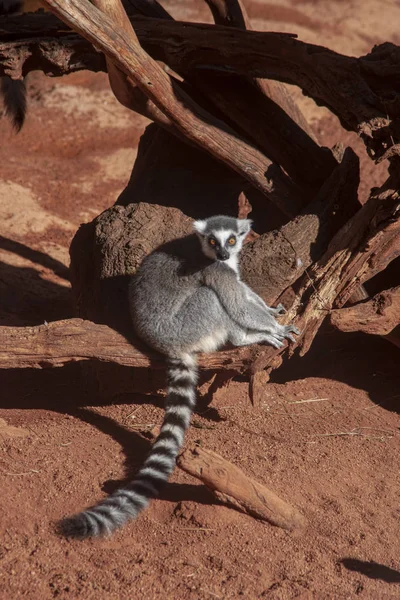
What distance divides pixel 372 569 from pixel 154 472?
1421 millimetres

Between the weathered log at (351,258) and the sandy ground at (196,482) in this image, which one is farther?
the weathered log at (351,258)

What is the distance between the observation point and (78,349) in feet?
15.0

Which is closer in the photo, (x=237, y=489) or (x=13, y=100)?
(x=237, y=489)

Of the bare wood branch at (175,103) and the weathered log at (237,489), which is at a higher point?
the bare wood branch at (175,103)

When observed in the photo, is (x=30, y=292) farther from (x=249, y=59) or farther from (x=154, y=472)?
(x=154, y=472)

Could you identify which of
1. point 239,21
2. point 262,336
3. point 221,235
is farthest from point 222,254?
point 239,21

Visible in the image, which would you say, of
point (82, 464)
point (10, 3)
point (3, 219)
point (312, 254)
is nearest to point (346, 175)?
point (312, 254)

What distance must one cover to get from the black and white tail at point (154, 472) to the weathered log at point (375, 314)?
119cm

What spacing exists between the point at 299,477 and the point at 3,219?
19.1ft

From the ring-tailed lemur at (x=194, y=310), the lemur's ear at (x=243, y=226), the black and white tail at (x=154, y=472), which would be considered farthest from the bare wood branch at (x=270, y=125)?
the black and white tail at (x=154, y=472)

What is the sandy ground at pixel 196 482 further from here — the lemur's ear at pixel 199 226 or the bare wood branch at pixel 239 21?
the bare wood branch at pixel 239 21

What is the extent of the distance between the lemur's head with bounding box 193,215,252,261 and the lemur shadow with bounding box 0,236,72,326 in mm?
2589

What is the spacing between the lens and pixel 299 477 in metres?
4.55

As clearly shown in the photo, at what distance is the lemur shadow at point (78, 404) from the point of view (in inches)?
171
